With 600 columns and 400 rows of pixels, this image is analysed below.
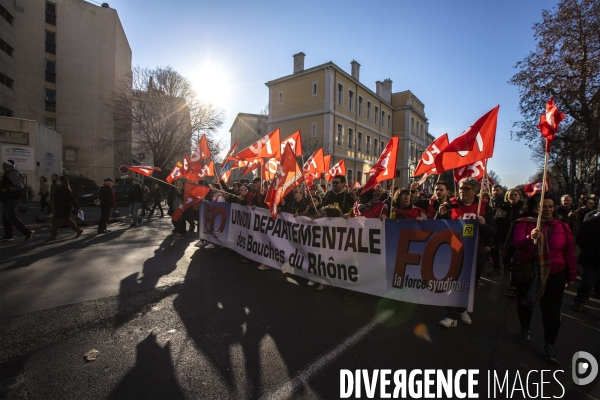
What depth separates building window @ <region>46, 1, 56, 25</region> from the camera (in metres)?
32.4

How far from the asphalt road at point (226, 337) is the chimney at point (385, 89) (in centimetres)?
4521

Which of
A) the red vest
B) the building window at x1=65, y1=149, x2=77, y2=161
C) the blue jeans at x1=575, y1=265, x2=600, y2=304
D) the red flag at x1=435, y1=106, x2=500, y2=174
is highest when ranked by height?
the building window at x1=65, y1=149, x2=77, y2=161

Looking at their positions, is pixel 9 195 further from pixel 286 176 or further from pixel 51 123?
pixel 51 123

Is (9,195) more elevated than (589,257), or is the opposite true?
(9,195)

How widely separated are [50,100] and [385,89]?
138 feet

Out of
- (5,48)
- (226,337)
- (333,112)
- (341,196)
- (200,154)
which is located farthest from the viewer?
(333,112)

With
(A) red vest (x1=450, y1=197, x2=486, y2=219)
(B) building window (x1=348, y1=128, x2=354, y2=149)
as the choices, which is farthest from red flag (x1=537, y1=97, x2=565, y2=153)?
(B) building window (x1=348, y1=128, x2=354, y2=149)

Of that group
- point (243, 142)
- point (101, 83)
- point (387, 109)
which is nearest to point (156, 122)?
point (101, 83)

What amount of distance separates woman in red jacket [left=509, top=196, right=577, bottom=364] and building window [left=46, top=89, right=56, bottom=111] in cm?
4167

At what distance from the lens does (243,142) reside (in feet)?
180

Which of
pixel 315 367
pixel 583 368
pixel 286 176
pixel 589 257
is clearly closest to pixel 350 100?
pixel 286 176

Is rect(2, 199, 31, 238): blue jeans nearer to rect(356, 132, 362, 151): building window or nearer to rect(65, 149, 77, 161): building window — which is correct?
rect(65, 149, 77, 161): building window

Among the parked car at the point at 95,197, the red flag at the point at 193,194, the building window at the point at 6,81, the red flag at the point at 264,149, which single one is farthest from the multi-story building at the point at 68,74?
the red flag at the point at 264,149

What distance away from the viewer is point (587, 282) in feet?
15.6
